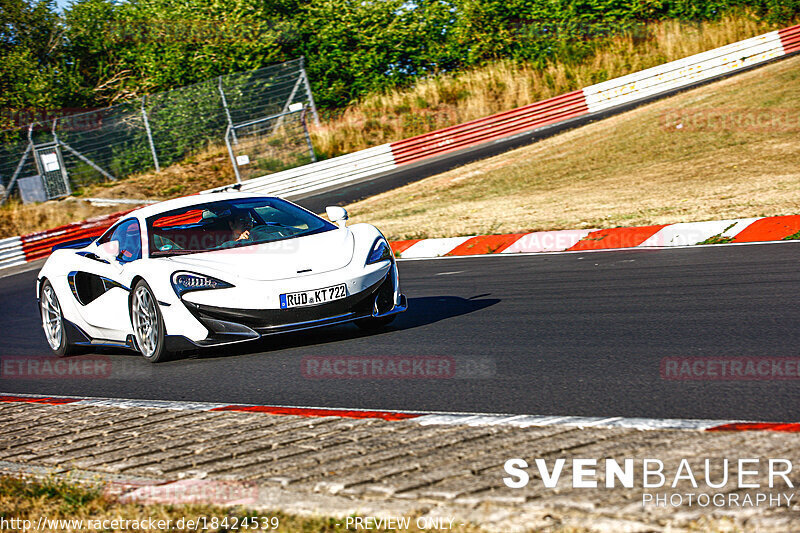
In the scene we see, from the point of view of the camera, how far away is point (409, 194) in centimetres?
2189

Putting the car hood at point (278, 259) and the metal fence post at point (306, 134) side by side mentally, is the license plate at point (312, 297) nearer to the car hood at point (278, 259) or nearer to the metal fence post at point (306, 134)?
the car hood at point (278, 259)

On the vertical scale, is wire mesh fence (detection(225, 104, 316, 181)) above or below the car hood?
above

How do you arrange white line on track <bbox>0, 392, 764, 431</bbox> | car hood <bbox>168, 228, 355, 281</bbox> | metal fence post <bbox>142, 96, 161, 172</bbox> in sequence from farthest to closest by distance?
metal fence post <bbox>142, 96, 161, 172</bbox> < car hood <bbox>168, 228, 355, 281</bbox> < white line on track <bbox>0, 392, 764, 431</bbox>

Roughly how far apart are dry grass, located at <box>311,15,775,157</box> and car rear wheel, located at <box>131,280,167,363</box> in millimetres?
24767

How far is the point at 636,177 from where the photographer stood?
57.3 feet

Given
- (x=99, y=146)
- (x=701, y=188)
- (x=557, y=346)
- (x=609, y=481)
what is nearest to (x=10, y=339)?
(x=557, y=346)

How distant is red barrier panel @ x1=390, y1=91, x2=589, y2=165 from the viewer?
30188 millimetres

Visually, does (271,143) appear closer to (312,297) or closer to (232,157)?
(232,157)

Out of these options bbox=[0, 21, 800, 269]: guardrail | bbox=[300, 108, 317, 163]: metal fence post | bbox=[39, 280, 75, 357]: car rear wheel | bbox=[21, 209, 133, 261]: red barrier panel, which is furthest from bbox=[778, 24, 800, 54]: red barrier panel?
bbox=[39, 280, 75, 357]: car rear wheel

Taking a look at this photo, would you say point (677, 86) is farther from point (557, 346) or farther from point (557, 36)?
point (557, 346)

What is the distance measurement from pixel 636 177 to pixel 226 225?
1078 cm

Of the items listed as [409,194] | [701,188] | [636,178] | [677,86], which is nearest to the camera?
[701,188]

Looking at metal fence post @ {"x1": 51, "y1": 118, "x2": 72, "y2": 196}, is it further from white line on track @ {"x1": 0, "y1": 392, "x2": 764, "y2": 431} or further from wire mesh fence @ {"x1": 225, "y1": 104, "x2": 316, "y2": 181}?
white line on track @ {"x1": 0, "y1": 392, "x2": 764, "y2": 431}

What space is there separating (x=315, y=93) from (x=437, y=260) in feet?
92.1
